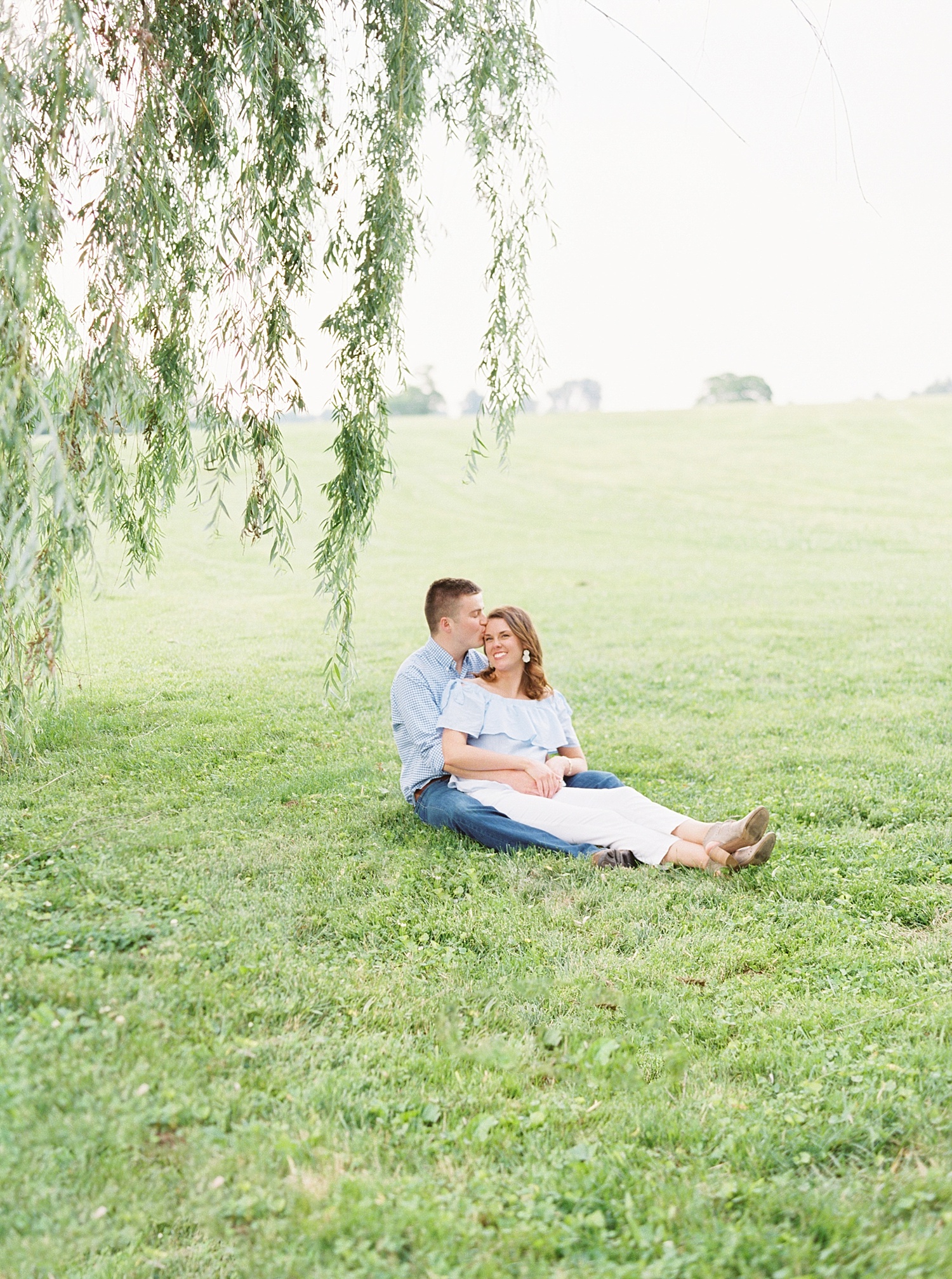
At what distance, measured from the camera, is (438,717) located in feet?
20.0

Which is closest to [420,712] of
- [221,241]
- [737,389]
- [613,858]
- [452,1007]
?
[613,858]

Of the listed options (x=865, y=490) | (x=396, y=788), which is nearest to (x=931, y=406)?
(x=865, y=490)

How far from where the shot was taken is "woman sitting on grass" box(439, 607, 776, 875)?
5.50 m

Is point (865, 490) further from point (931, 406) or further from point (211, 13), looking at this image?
point (211, 13)

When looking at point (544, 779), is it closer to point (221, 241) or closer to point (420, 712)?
point (420, 712)

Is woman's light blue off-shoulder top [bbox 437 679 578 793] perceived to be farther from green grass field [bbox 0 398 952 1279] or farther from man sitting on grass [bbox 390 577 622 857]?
green grass field [bbox 0 398 952 1279]

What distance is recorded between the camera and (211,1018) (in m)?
3.80

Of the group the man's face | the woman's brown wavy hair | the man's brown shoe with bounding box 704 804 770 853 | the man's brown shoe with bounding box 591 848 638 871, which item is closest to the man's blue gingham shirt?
the man's face

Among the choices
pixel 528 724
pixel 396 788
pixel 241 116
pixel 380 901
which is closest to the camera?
pixel 380 901

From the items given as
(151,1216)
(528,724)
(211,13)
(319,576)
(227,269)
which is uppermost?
(211,13)

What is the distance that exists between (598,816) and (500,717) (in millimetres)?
825

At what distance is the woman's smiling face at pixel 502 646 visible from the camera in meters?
6.14

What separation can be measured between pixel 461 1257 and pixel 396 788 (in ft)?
13.6

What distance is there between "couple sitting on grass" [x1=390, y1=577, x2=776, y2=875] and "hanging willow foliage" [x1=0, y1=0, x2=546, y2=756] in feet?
1.98
